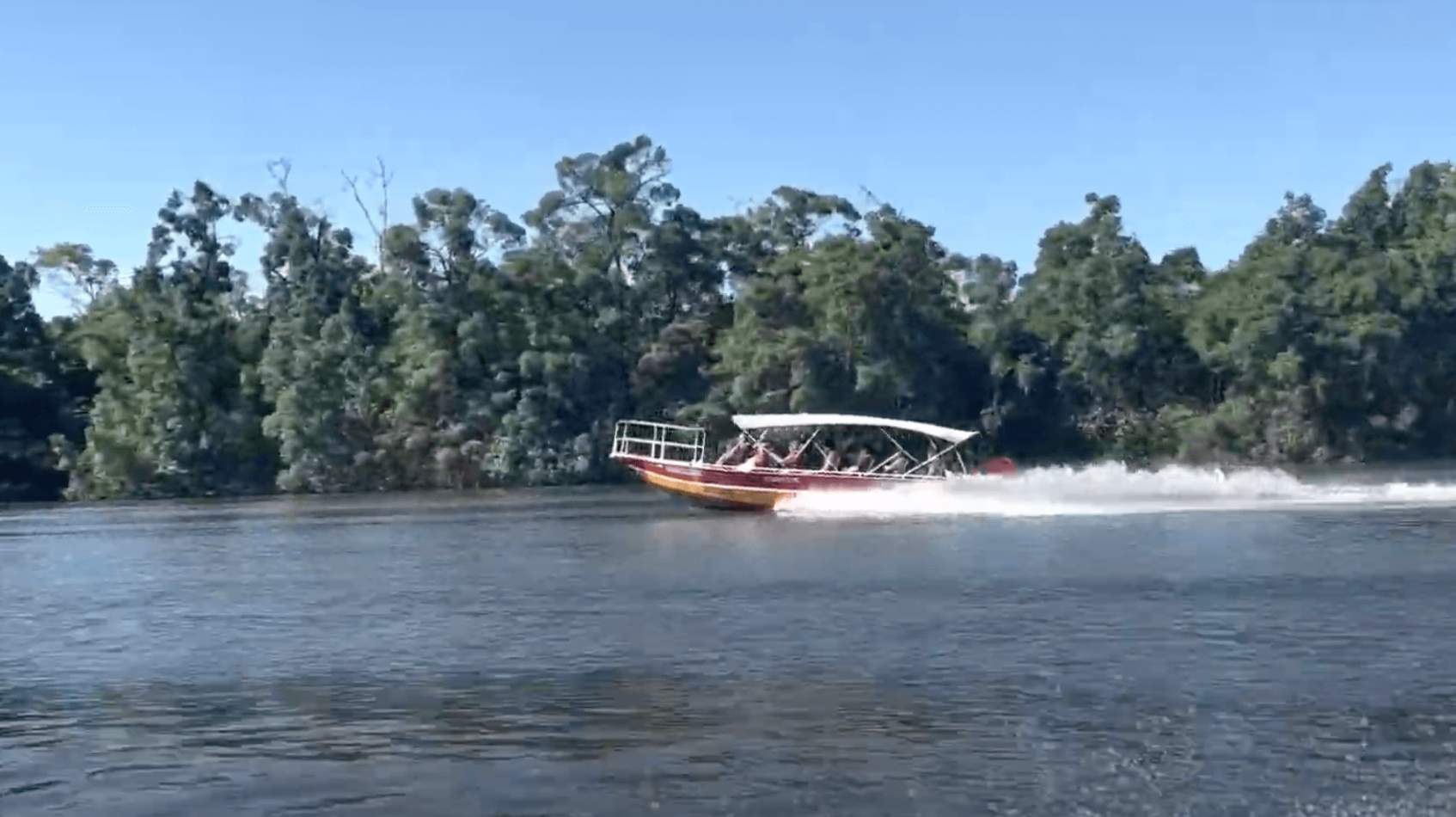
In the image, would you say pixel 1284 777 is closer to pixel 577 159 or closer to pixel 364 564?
pixel 364 564

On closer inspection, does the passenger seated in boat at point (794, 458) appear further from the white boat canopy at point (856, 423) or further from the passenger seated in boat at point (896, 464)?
the passenger seated in boat at point (896, 464)

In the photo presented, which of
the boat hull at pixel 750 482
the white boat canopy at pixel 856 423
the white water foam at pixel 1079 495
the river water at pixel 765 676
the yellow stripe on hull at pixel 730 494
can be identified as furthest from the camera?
the yellow stripe on hull at pixel 730 494

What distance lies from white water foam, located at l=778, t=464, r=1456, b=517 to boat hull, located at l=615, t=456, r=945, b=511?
9.3 inches

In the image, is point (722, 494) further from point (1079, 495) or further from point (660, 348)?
point (660, 348)

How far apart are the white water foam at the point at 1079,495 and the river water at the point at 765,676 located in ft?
16.9

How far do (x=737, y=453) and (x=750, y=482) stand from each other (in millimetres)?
3079

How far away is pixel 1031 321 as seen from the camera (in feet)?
271

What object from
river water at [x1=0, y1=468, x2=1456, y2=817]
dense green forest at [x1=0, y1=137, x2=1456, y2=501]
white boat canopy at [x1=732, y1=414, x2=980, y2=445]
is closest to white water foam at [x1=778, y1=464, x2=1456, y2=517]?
white boat canopy at [x1=732, y1=414, x2=980, y2=445]

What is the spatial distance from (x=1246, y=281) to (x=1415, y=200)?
12.4 meters

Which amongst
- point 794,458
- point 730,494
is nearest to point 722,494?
point 730,494

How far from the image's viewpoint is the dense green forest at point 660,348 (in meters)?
77.2

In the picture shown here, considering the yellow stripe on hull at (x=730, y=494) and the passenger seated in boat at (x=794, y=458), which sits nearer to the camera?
the yellow stripe on hull at (x=730, y=494)

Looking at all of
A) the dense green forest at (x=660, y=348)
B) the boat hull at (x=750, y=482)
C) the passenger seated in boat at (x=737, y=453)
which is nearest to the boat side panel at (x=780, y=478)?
the boat hull at (x=750, y=482)

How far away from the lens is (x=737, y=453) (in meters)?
52.4
